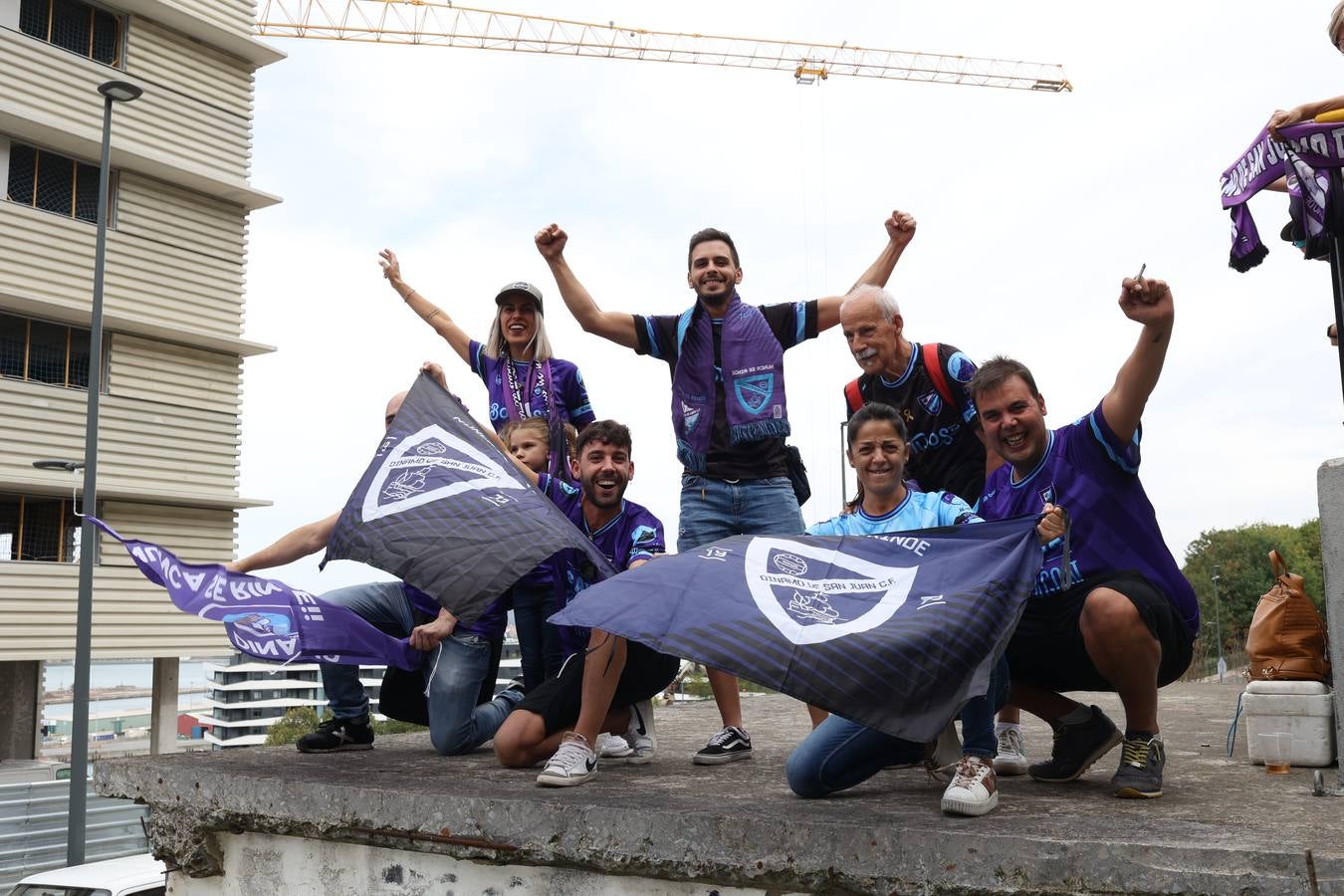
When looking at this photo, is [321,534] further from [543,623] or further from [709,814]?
[709,814]

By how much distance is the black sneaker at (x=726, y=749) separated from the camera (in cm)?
478

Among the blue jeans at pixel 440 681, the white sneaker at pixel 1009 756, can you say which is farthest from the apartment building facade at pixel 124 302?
the white sneaker at pixel 1009 756

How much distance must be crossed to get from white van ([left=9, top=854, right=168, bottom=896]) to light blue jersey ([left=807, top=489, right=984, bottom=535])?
662cm

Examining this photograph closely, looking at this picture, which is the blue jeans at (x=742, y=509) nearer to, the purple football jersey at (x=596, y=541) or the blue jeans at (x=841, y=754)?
the purple football jersey at (x=596, y=541)

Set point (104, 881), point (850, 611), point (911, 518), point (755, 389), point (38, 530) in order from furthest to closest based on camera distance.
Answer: point (38, 530) < point (104, 881) < point (755, 389) < point (911, 518) < point (850, 611)

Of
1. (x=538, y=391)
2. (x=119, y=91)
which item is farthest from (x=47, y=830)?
(x=538, y=391)

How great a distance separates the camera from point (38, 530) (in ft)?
68.3

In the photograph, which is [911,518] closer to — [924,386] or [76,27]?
[924,386]

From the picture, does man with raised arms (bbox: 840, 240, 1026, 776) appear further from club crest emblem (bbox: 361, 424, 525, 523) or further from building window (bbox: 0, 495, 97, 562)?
building window (bbox: 0, 495, 97, 562)

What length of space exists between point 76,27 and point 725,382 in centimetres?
2234

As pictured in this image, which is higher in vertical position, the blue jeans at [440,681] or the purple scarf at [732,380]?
the purple scarf at [732,380]

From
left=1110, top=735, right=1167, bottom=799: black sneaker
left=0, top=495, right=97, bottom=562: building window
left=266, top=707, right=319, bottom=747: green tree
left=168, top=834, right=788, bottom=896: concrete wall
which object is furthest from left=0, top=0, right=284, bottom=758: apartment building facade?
left=266, top=707, right=319, bottom=747: green tree

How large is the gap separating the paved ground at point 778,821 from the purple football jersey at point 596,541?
826 millimetres

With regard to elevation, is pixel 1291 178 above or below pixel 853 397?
above
